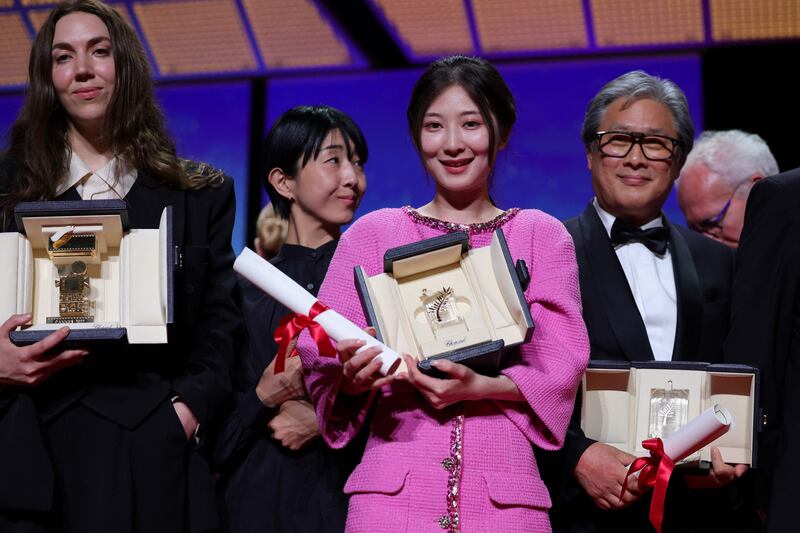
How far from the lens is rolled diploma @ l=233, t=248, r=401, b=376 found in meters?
1.89

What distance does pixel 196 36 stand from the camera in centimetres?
432

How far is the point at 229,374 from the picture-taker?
233 cm

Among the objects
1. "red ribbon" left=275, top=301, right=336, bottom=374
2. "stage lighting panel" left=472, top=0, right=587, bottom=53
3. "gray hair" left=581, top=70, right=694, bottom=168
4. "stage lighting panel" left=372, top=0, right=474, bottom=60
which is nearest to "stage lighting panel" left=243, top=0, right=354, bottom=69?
"stage lighting panel" left=372, top=0, right=474, bottom=60

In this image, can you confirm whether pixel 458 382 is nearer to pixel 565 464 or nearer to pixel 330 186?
pixel 565 464

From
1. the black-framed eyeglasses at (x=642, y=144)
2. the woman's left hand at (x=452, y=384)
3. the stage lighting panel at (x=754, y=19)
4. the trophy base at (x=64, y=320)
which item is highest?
the stage lighting panel at (x=754, y=19)

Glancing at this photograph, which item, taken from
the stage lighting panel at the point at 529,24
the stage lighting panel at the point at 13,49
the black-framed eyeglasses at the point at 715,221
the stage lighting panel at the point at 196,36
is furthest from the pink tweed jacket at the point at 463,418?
the stage lighting panel at the point at 13,49

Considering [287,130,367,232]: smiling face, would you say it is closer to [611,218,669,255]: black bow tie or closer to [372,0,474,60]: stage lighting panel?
[611,218,669,255]: black bow tie

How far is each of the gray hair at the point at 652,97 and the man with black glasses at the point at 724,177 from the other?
1097mm

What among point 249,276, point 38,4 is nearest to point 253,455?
point 249,276

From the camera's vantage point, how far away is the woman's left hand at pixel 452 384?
1.88m

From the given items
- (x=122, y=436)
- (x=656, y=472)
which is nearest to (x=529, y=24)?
(x=656, y=472)

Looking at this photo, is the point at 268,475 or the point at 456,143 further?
the point at 268,475

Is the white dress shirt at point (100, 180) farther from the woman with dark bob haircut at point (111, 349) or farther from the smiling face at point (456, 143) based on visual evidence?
the smiling face at point (456, 143)

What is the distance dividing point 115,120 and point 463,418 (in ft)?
3.85
